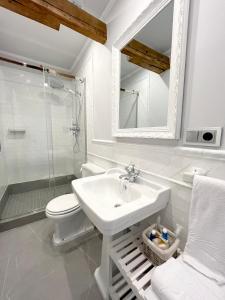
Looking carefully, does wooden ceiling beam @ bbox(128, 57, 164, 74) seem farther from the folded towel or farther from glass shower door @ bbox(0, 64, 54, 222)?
glass shower door @ bbox(0, 64, 54, 222)

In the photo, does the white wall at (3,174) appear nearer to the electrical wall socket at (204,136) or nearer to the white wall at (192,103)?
the white wall at (192,103)

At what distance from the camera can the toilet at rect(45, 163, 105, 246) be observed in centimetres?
139

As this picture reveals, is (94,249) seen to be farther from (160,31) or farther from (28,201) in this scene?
(160,31)

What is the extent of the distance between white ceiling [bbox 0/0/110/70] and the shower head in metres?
0.41

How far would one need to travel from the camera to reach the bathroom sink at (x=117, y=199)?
677 millimetres

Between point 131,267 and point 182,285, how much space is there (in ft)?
1.13

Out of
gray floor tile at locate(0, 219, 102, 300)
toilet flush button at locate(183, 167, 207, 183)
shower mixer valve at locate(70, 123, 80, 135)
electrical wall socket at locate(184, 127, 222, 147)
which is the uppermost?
shower mixer valve at locate(70, 123, 80, 135)

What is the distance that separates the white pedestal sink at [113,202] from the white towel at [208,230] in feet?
0.77

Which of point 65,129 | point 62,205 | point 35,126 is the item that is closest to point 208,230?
point 62,205

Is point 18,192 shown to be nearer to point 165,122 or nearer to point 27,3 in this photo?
point 27,3

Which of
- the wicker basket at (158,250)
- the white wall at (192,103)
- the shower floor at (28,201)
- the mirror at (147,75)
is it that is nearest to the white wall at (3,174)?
the shower floor at (28,201)

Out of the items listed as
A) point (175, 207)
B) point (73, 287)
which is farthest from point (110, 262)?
point (175, 207)

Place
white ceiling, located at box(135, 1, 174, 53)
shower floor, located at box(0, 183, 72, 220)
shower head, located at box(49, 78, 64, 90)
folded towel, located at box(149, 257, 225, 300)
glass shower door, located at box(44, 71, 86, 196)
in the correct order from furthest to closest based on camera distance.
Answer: glass shower door, located at box(44, 71, 86, 196)
shower head, located at box(49, 78, 64, 90)
shower floor, located at box(0, 183, 72, 220)
white ceiling, located at box(135, 1, 174, 53)
folded towel, located at box(149, 257, 225, 300)

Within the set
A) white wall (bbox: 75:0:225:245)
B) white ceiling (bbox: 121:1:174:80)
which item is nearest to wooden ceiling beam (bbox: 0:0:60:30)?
white wall (bbox: 75:0:225:245)
